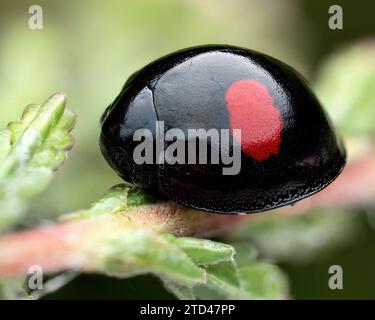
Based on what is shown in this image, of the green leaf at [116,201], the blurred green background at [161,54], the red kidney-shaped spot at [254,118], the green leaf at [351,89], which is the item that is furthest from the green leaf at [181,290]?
the green leaf at [351,89]

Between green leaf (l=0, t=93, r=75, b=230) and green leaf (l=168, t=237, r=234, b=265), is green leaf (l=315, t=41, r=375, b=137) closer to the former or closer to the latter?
green leaf (l=168, t=237, r=234, b=265)

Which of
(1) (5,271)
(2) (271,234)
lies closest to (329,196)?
(2) (271,234)

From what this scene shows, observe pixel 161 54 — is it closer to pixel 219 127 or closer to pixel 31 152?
pixel 219 127

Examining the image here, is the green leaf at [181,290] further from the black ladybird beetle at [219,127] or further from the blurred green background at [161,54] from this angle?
the blurred green background at [161,54]

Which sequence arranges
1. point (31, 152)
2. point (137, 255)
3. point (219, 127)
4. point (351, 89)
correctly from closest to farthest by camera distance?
point (137, 255) < point (31, 152) < point (219, 127) < point (351, 89)

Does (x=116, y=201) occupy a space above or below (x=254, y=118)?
below

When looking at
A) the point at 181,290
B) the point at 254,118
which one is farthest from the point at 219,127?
the point at 181,290
